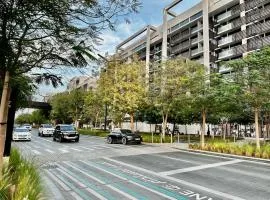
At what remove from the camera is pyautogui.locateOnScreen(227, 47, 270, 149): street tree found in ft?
60.4

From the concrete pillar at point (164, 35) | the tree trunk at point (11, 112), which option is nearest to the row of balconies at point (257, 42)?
the concrete pillar at point (164, 35)

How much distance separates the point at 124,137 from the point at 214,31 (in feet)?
107

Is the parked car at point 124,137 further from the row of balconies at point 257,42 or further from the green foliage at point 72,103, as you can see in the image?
the green foliage at point 72,103

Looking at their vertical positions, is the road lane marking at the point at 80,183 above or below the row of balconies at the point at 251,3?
below

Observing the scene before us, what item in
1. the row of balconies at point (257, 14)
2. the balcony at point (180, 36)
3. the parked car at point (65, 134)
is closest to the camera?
the parked car at point (65, 134)

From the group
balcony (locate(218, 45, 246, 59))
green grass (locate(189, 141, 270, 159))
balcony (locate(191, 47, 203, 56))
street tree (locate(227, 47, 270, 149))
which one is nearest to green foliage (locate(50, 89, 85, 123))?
balcony (locate(191, 47, 203, 56))

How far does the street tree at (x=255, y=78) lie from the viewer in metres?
18.4

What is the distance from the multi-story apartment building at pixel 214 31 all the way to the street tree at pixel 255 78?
1495 cm

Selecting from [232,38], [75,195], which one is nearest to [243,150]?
[75,195]

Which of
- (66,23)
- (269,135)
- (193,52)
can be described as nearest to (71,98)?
A: (193,52)

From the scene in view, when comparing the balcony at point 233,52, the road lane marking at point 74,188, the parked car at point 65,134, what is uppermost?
the balcony at point 233,52

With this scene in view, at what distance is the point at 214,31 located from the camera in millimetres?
52656

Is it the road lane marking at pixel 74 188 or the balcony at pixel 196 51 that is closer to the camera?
the road lane marking at pixel 74 188

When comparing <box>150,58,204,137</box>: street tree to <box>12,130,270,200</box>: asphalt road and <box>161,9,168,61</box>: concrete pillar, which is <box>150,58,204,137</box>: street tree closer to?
<box>12,130,270,200</box>: asphalt road
